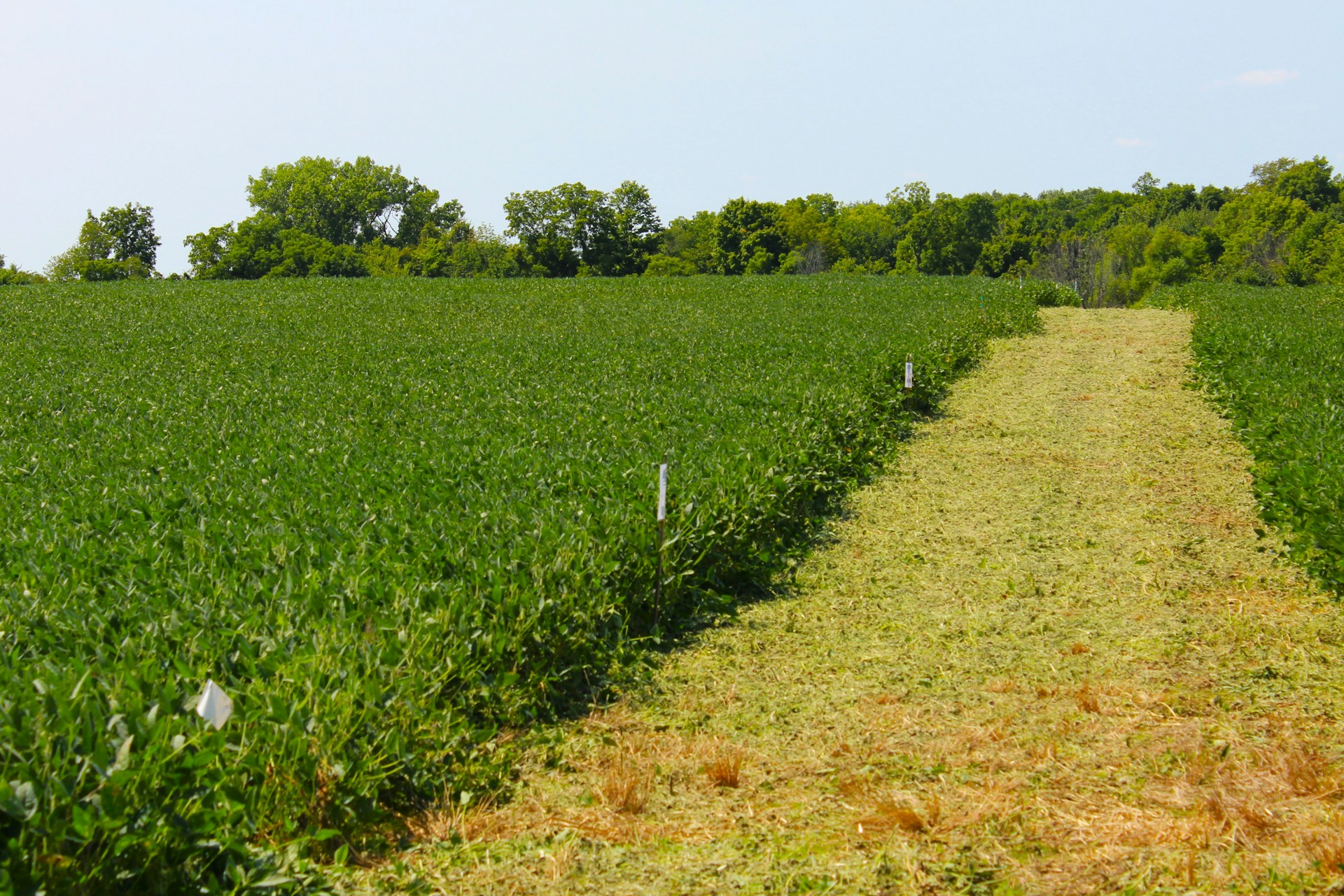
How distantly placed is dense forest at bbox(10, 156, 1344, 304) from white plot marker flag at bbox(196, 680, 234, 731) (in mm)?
70845

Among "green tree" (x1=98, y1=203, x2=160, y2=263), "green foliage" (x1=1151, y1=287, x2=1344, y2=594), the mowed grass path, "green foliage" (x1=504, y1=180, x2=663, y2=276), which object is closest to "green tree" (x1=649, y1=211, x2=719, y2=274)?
"green foliage" (x1=504, y1=180, x2=663, y2=276)

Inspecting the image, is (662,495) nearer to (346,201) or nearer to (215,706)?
(215,706)

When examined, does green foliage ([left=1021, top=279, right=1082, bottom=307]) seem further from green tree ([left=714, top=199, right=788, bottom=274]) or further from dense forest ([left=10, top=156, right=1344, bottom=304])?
green tree ([left=714, top=199, right=788, bottom=274])

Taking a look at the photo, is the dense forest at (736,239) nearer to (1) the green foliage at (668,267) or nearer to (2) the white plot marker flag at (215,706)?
(1) the green foliage at (668,267)

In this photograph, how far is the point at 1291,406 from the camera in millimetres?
12094

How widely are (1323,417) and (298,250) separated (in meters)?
72.6

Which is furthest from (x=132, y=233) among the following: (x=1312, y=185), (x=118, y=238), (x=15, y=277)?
(x=1312, y=185)

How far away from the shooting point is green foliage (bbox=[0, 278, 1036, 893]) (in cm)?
399

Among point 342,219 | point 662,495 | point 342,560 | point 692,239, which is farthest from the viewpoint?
point 692,239

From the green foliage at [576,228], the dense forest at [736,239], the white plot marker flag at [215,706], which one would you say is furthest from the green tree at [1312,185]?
the white plot marker flag at [215,706]

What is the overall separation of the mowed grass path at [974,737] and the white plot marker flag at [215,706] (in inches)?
33.7

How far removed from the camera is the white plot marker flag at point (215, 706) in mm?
4176

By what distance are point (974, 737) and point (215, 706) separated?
3.91 metres

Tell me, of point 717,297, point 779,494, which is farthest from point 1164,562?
point 717,297
